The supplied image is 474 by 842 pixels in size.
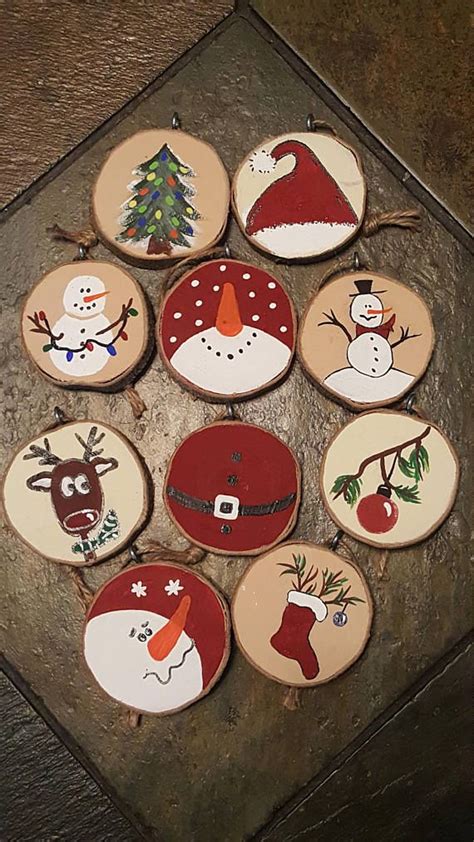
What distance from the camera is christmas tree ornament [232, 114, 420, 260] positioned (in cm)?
203

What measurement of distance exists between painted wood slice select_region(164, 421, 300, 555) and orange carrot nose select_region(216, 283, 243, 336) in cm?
20

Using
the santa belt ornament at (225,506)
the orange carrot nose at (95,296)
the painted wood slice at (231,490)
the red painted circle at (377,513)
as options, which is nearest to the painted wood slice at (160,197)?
the orange carrot nose at (95,296)

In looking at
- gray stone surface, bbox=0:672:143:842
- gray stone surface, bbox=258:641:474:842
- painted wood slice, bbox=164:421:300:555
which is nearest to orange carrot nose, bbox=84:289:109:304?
painted wood slice, bbox=164:421:300:555

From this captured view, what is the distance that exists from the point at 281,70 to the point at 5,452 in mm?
1085

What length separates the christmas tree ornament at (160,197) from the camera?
2.02 meters

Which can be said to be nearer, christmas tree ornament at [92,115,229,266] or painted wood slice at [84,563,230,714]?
painted wood slice at [84,563,230,714]

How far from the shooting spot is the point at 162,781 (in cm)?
197

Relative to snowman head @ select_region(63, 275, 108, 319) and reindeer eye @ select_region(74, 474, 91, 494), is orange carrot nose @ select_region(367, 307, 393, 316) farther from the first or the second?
reindeer eye @ select_region(74, 474, 91, 494)

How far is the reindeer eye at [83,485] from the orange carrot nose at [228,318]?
43 centimetres

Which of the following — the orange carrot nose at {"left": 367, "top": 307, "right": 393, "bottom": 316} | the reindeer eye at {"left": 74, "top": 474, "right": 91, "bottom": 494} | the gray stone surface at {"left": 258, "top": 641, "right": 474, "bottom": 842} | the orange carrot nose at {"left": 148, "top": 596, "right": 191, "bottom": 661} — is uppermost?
the orange carrot nose at {"left": 367, "top": 307, "right": 393, "bottom": 316}

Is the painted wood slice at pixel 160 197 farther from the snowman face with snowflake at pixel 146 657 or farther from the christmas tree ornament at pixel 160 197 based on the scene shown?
the snowman face with snowflake at pixel 146 657

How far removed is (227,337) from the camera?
1.97 metres

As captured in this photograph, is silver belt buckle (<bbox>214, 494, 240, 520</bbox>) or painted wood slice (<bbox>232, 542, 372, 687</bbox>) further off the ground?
silver belt buckle (<bbox>214, 494, 240, 520</bbox>)

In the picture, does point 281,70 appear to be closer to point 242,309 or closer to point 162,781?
point 242,309
